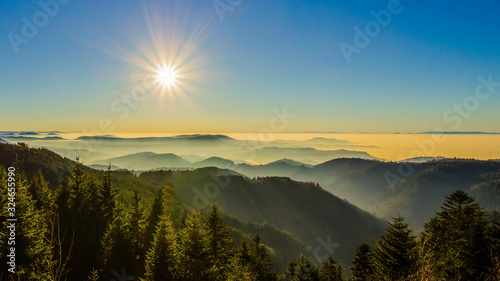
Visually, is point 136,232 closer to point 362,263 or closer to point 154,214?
point 154,214

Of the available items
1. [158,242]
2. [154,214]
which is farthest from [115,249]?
[158,242]

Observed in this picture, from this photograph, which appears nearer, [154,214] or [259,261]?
[154,214]

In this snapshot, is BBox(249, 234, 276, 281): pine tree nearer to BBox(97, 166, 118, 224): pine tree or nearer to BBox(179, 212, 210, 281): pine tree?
BBox(179, 212, 210, 281): pine tree

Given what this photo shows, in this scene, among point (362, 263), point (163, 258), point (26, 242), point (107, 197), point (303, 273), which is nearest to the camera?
point (26, 242)

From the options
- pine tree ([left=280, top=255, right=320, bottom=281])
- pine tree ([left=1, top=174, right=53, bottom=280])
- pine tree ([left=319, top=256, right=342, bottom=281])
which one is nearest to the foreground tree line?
pine tree ([left=1, top=174, right=53, bottom=280])

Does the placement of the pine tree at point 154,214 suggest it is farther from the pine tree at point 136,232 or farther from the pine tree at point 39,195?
the pine tree at point 39,195

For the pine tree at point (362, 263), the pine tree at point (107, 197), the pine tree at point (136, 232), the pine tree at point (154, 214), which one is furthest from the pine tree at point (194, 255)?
the pine tree at point (362, 263)
